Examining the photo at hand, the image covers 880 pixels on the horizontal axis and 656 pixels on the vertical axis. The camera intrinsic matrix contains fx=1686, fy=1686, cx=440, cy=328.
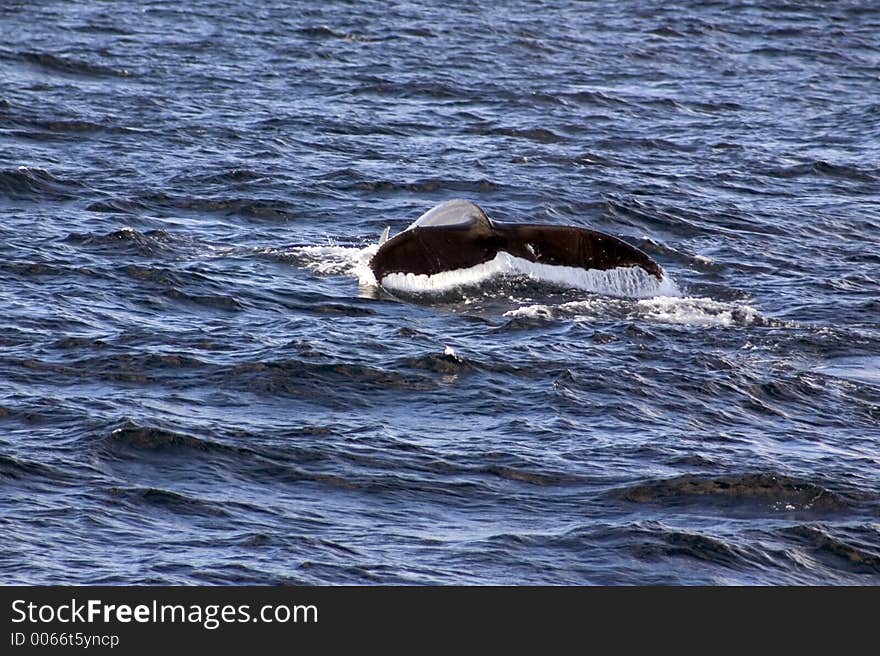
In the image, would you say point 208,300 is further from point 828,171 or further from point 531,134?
point 828,171

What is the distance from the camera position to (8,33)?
34.9 meters

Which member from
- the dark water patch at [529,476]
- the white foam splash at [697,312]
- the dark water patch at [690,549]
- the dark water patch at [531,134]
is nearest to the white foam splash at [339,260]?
the white foam splash at [697,312]

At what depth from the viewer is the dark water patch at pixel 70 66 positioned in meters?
31.9

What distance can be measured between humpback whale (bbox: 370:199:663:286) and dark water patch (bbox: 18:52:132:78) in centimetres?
1412

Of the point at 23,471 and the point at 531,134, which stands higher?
the point at 23,471

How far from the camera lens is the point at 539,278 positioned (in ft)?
63.8

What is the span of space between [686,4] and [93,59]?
17.5 meters

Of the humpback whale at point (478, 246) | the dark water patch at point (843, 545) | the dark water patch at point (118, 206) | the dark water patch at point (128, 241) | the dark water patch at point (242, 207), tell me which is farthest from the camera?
the dark water patch at point (242, 207)

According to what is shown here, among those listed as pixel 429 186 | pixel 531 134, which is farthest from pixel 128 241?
pixel 531 134

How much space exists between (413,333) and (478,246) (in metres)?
1.72

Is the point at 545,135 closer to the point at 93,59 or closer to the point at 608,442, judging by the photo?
the point at 93,59

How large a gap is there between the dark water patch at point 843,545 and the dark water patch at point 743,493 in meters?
0.55

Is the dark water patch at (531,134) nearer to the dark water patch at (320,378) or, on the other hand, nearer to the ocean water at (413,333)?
the ocean water at (413,333)

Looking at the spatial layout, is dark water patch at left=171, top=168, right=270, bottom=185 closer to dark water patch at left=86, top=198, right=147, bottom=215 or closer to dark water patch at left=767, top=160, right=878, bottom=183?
dark water patch at left=86, top=198, right=147, bottom=215
